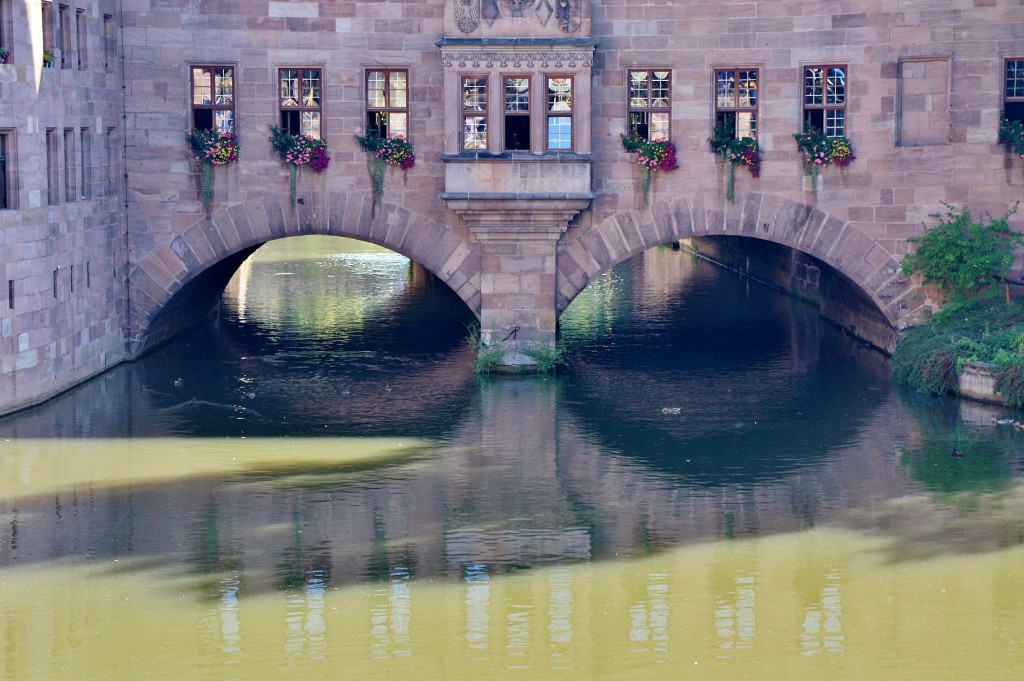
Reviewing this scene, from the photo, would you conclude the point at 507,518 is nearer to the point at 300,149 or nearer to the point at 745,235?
the point at 745,235

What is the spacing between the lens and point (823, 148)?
33.1 meters

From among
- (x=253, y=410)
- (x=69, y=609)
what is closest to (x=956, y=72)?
(x=253, y=410)

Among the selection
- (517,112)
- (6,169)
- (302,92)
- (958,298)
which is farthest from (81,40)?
(958,298)

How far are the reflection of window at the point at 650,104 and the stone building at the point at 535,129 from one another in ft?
0.14

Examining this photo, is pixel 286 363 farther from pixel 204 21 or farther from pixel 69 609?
pixel 69 609

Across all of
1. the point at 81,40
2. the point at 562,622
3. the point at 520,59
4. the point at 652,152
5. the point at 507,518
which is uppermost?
the point at 81,40

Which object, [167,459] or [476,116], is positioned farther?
[476,116]

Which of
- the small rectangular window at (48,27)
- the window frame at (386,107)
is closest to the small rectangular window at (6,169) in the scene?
the small rectangular window at (48,27)

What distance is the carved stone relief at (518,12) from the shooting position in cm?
3231

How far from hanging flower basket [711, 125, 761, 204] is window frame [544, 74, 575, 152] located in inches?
110

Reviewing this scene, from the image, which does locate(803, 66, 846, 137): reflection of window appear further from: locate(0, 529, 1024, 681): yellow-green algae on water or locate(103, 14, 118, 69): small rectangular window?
locate(0, 529, 1024, 681): yellow-green algae on water

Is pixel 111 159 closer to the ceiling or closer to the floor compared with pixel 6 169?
closer to the ceiling

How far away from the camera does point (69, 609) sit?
19328mm

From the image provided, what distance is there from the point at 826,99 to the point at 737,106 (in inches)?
67.6
